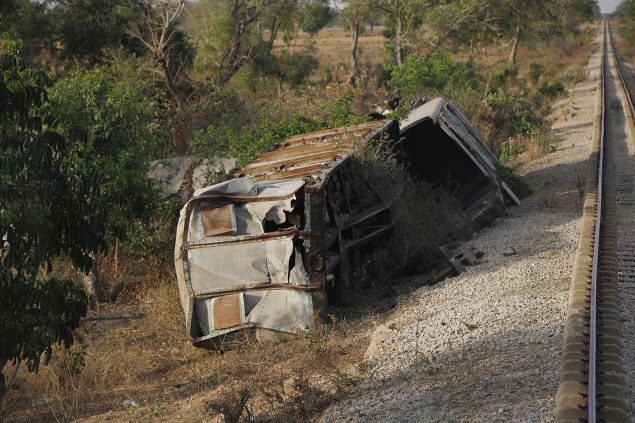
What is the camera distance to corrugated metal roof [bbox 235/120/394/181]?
11.5m

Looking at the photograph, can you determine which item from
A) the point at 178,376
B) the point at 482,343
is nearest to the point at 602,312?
the point at 482,343

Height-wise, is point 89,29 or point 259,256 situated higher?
point 89,29

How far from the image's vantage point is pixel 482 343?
26.5 feet

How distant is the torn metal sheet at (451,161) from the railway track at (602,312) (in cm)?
178

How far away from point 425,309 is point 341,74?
145 ft

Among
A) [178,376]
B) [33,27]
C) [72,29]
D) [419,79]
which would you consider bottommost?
[178,376]

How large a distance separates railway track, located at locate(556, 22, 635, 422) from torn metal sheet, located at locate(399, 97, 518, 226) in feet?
5.85

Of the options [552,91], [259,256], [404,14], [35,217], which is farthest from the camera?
[404,14]

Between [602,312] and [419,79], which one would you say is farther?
[419,79]

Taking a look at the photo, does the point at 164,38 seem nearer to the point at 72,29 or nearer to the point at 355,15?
the point at 72,29

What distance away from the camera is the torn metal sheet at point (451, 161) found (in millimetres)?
15500

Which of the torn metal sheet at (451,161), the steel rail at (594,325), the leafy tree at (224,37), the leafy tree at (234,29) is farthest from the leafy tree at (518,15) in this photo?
the steel rail at (594,325)

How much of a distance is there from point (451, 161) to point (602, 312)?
8608mm

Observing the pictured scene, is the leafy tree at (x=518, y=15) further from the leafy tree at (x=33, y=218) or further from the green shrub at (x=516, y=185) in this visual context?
the leafy tree at (x=33, y=218)
